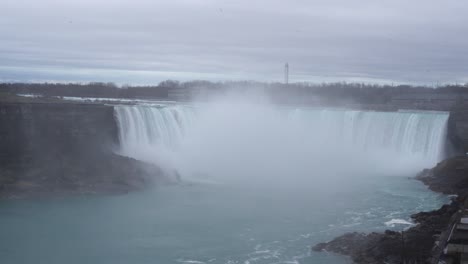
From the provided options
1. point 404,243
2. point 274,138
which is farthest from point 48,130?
point 404,243

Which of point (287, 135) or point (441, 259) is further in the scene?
point (287, 135)

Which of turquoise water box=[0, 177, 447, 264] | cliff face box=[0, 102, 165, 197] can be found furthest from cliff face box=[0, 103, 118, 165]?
turquoise water box=[0, 177, 447, 264]

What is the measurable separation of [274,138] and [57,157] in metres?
10.4

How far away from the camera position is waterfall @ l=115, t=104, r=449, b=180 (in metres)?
22.8

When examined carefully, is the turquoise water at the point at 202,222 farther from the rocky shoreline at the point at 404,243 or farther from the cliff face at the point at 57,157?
the cliff face at the point at 57,157

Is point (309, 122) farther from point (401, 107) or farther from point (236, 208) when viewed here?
point (236, 208)

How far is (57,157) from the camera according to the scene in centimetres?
1947

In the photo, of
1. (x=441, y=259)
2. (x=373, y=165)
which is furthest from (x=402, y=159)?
(x=441, y=259)

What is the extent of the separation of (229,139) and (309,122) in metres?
4.10

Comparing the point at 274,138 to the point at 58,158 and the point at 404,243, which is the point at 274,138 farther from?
the point at 404,243

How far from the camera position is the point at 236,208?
51.9 ft

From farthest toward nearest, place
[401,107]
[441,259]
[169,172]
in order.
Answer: [401,107]
[169,172]
[441,259]

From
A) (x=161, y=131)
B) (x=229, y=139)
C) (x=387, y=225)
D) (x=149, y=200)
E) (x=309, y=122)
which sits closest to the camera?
(x=387, y=225)

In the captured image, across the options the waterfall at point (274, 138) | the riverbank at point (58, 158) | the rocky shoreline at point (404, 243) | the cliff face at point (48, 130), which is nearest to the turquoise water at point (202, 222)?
the rocky shoreline at point (404, 243)
